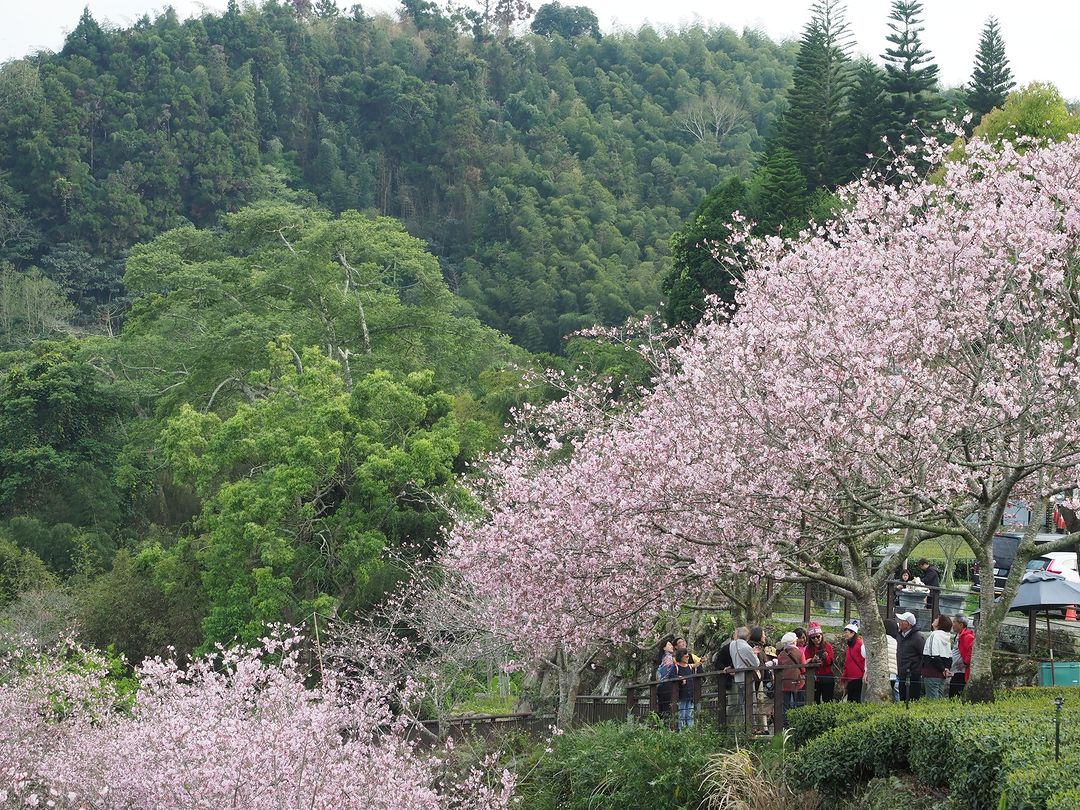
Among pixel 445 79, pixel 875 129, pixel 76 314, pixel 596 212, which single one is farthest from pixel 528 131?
pixel 875 129

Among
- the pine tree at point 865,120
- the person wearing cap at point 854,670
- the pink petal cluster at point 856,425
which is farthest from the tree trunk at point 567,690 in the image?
the pine tree at point 865,120

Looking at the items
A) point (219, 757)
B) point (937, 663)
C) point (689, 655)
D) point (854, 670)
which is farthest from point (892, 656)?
point (219, 757)

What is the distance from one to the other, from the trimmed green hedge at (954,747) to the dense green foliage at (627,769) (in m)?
1.15

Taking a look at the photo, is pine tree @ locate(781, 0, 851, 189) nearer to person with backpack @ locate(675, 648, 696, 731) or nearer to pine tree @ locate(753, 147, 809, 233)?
pine tree @ locate(753, 147, 809, 233)

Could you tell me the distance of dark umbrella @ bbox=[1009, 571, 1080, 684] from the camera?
14031mm

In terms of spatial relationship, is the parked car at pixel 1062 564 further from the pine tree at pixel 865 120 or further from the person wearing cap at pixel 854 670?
the pine tree at pixel 865 120

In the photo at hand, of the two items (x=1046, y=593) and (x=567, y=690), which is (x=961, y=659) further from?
(x=567, y=690)

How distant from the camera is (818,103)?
39.5m

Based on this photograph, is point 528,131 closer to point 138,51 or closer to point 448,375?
point 138,51

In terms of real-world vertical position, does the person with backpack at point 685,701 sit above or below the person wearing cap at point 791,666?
below

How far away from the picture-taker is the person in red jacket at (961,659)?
40.1ft

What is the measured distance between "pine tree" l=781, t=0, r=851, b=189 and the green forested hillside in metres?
15.0

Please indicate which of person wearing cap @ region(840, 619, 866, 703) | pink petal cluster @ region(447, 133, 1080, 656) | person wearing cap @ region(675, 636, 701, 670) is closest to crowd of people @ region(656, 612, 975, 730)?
person wearing cap @ region(840, 619, 866, 703)

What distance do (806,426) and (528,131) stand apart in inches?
2746
